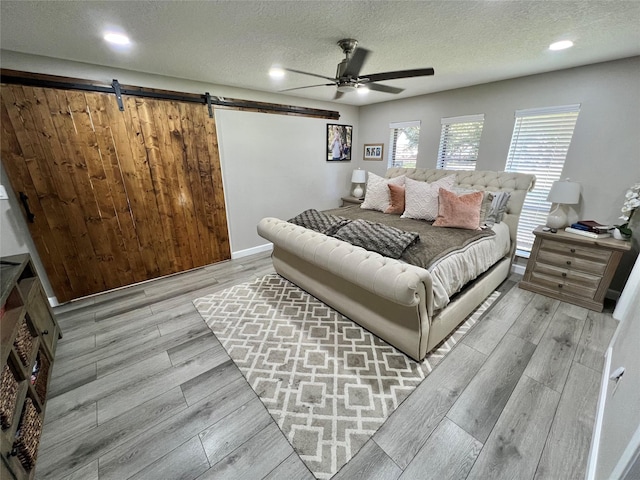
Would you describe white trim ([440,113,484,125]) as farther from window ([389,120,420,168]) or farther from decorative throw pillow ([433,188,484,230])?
decorative throw pillow ([433,188,484,230])

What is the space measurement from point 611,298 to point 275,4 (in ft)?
12.7

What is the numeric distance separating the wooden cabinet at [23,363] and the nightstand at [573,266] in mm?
3991

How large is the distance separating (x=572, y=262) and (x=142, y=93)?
4689mm

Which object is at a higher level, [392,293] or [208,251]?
[392,293]

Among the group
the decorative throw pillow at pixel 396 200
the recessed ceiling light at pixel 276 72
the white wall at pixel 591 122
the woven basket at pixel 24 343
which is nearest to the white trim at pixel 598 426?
the white wall at pixel 591 122

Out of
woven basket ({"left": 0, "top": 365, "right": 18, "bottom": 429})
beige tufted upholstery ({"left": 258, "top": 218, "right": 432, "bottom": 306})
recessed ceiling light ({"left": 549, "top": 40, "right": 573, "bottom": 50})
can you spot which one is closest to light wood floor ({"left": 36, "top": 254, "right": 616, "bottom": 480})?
woven basket ({"left": 0, "top": 365, "right": 18, "bottom": 429})

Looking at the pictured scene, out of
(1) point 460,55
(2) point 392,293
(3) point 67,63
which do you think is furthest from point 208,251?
(1) point 460,55

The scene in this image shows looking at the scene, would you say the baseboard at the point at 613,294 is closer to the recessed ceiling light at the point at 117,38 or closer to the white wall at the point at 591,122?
the white wall at the point at 591,122

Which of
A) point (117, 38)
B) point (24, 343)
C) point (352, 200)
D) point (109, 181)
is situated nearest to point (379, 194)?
point (352, 200)

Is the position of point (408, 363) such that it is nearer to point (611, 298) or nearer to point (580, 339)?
point (580, 339)

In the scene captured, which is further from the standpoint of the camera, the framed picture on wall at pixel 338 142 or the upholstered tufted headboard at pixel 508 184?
the framed picture on wall at pixel 338 142

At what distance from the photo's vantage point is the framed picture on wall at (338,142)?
4383 millimetres

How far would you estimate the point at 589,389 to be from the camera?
62.9 inches

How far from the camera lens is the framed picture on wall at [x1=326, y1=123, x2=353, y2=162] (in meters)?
4.38
